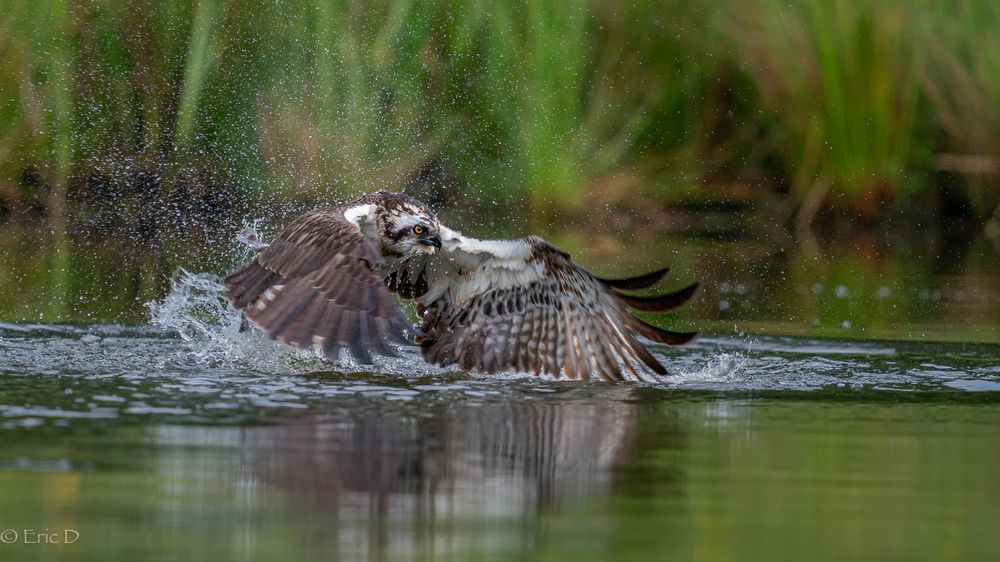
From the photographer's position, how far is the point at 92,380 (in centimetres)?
627

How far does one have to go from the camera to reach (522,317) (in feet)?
24.6

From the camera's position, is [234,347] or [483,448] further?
[234,347]

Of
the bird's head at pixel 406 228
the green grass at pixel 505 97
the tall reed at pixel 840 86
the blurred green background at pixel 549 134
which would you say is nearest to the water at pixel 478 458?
the bird's head at pixel 406 228

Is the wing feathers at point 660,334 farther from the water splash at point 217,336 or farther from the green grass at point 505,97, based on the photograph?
the green grass at point 505,97

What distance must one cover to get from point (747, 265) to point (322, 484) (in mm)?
7901

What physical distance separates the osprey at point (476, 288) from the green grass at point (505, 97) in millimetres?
4655

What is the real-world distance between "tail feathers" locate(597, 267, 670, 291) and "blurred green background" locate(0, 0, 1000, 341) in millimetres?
2619

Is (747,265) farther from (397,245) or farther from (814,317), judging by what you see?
(397,245)

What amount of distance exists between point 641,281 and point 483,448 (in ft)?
6.52

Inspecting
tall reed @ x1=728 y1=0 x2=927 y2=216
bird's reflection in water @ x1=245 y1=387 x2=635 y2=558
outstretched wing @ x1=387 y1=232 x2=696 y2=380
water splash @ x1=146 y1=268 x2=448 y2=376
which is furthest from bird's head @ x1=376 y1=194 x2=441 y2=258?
tall reed @ x1=728 y1=0 x2=927 y2=216

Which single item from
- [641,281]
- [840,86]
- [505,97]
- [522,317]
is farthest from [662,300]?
[840,86]

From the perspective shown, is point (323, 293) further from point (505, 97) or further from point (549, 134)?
point (549, 134)

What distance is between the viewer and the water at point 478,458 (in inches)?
153

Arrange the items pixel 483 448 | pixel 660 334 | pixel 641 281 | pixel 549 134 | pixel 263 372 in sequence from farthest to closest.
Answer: pixel 549 134 < pixel 660 334 < pixel 641 281 < pixel 263 372 < pixel 483 448
